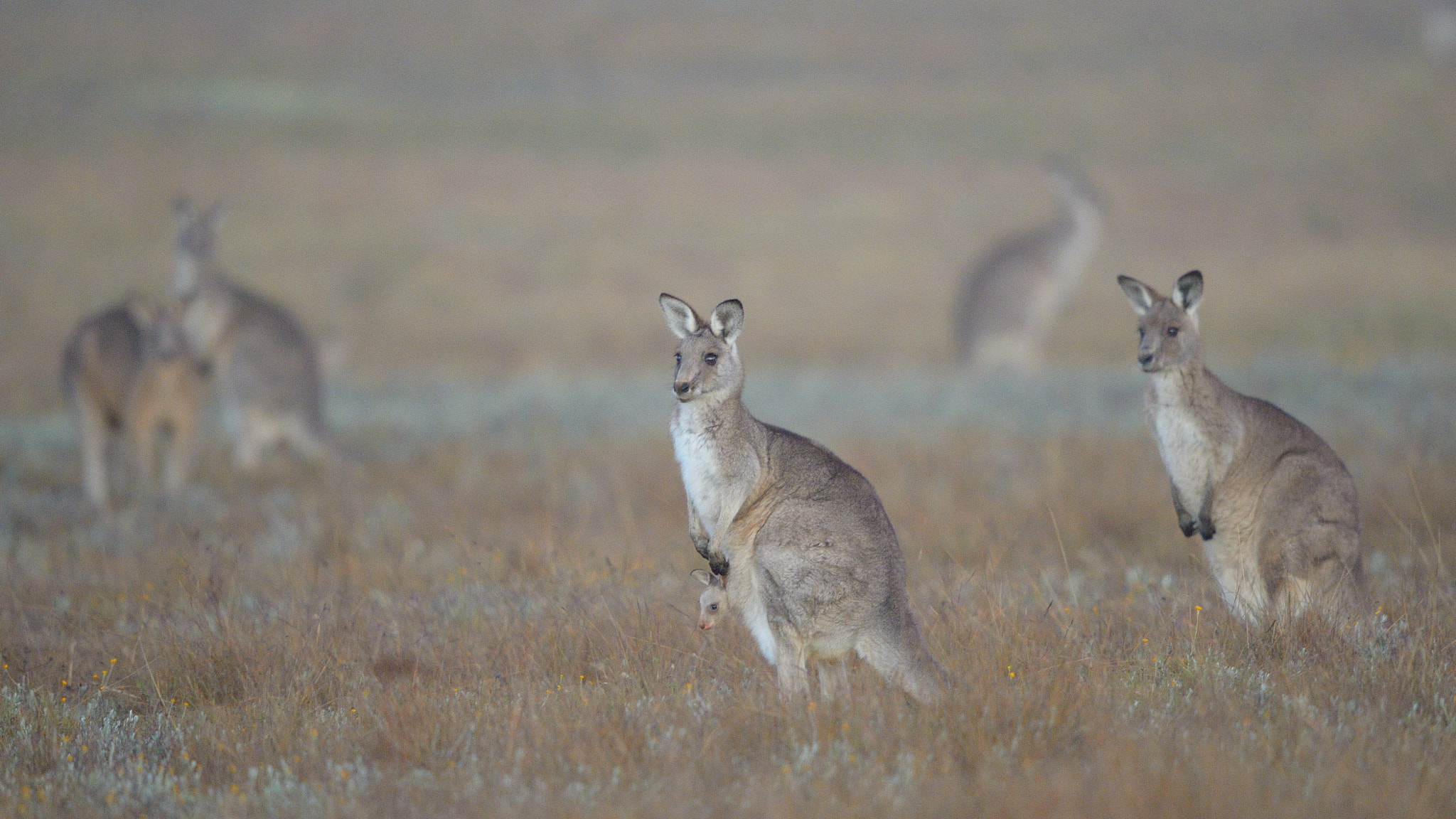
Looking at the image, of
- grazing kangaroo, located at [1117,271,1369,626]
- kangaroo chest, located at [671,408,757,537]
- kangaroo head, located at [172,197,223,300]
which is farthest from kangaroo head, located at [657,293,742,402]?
kangaroo head, located at [172,197,223,300]

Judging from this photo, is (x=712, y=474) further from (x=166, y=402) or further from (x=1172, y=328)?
(x=166, y=402)

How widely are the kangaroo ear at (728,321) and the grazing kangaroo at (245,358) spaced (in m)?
7.65

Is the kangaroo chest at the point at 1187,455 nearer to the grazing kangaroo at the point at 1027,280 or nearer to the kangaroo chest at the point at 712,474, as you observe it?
the kangaroo chest at the point at 712,474

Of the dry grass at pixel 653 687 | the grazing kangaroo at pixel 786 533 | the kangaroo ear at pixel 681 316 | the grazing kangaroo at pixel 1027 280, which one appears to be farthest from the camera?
the grazing kangaroo at pixel 1027 280

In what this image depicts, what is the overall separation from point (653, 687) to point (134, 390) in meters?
7.03

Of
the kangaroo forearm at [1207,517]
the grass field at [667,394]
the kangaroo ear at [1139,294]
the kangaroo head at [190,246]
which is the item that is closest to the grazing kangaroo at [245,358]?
the kangaroo head at [190,246]

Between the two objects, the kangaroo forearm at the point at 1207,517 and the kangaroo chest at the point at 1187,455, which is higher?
the kangaroo chest at the point at 1187,455

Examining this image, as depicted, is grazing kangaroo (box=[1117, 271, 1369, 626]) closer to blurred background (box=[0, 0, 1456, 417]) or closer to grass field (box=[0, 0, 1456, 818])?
grass field (box=[0, 0, 1456, 818])

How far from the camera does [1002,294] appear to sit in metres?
17.8

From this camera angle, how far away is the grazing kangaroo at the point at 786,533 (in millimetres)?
4570

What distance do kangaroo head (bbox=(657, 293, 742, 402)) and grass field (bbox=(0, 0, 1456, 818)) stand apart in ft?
3.74

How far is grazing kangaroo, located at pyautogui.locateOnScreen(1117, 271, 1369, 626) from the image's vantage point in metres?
5.27

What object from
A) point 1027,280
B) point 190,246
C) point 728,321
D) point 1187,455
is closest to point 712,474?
point 728,321

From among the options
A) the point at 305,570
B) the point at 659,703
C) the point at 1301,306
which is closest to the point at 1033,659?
the point at 659,703
